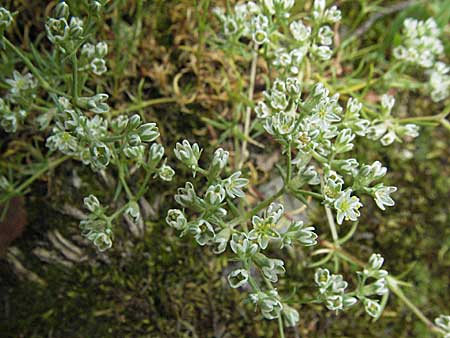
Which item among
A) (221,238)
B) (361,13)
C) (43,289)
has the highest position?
(361,13)

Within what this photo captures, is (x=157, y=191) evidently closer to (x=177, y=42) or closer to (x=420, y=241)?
(x=177, y=42)

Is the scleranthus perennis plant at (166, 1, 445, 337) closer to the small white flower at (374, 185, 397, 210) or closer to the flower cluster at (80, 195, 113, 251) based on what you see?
the small white flower at (374, 185, 397, 210)

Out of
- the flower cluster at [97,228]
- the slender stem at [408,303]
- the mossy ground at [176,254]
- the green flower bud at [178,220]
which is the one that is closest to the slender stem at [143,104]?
the mossy ground at [176,254]

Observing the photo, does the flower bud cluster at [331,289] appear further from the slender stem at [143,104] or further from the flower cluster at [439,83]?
the flower cluster at [439,83]

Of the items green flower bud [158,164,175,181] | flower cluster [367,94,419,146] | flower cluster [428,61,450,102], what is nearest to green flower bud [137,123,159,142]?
green flower bud [158,164,175,181]

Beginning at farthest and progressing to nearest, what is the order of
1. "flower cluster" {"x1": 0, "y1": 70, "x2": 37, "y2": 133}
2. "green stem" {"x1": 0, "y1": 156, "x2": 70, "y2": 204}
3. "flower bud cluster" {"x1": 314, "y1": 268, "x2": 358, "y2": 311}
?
"green stem" {"x1": 0, "y1": 156, "x2": 70, "y2": 204} < "flower cluster" {"x1": 0, "y1": 70, "x2": 37, "y2": 133} < "flower bud cluster" {"x1": 314, "y1": 268, "x2": 358, "y2": 311}

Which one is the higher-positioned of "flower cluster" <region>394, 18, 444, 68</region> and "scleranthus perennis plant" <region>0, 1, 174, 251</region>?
"scleranthus perennis plant" <region>0, 1, 174, 251</region>

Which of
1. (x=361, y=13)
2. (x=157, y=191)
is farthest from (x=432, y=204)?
(x=157, y=191)

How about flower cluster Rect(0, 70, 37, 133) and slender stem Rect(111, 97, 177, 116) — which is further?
slender stem Rect(111, 97, 177, 116)
